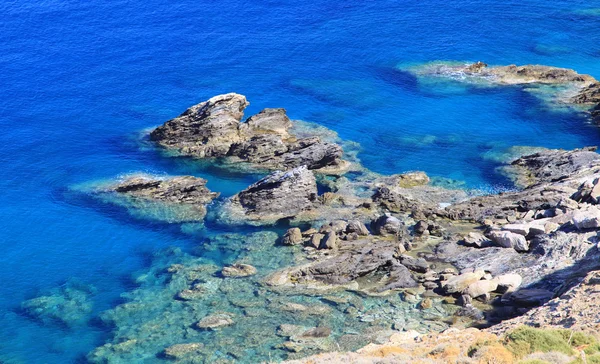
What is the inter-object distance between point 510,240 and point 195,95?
57.0 metres

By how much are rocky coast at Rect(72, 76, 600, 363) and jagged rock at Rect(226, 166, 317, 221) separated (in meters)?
0.15

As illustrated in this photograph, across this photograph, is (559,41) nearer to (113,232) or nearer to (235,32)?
(235,32)

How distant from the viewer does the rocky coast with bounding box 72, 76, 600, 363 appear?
154 ft

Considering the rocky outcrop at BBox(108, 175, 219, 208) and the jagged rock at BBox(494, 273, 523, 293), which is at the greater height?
the rocky outcrop at BBox(108, 175, 219, 208)

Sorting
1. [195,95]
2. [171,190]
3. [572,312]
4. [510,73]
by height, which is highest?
[195,95]

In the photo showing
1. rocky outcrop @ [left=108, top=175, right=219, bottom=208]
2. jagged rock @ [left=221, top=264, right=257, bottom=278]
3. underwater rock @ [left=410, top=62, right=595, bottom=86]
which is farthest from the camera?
underwater rock @ [left=410, top=62, right=595, bottom=86]

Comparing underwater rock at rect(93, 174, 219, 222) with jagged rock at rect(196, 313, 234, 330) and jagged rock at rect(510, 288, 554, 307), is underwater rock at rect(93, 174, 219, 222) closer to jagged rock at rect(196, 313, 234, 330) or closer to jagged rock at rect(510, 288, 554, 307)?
jagged rock at rect(196, 313, 234, 330)

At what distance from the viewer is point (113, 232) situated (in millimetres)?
67125

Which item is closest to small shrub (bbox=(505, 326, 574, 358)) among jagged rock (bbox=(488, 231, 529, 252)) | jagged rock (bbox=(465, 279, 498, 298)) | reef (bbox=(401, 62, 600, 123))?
jagged rock (bbox=(465, 279, 498, 298))

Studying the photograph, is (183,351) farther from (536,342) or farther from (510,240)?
(510,240)

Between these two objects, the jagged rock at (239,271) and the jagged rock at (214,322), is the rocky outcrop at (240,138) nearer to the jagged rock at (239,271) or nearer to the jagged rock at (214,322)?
the jagged rock at (239,271)

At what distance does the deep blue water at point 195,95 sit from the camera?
6481 cm

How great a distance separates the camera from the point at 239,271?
5725 cm

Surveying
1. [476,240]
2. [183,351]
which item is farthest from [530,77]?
[183,351]
